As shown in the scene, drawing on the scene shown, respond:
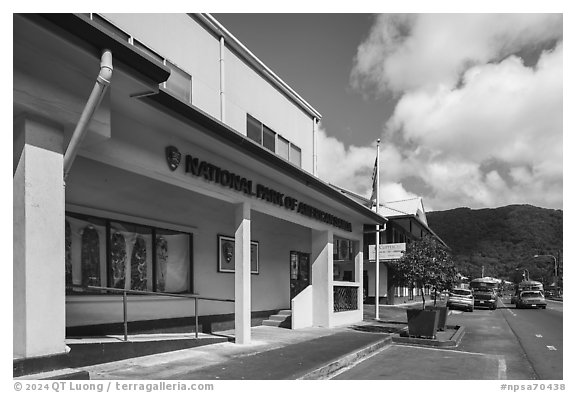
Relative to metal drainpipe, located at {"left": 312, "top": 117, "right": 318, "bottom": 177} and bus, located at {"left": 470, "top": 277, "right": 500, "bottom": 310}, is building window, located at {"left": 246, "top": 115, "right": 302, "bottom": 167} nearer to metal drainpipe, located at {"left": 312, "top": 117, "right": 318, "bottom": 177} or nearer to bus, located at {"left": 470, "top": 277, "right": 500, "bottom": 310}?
metal drainpipe, located at {"left": 312, "top": 117, "right": 318, "bottom": 177}

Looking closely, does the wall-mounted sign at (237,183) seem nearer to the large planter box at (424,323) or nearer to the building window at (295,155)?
the building window at (295,155)

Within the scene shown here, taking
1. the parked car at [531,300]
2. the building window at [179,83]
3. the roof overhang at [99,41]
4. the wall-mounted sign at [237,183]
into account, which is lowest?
the parked car at [531,300]

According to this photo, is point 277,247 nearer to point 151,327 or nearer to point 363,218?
point 363,218

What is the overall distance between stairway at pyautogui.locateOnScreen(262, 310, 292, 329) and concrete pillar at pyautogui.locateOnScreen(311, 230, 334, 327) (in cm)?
95

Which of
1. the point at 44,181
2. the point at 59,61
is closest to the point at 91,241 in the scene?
the point at 44,181

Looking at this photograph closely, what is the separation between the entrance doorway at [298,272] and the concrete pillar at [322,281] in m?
1.55

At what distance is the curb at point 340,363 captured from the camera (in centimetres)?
839

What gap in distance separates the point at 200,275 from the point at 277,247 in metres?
4.79

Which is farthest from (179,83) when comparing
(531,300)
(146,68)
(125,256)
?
(531,300)

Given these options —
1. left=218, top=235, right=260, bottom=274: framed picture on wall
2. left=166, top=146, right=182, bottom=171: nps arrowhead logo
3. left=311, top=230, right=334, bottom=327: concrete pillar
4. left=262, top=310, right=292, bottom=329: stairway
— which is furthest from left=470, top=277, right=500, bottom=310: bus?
left=166, top=146, right=182, bottom=171: nps arrowhead logo

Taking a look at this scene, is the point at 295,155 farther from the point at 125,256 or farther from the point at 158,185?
the point at 125,256

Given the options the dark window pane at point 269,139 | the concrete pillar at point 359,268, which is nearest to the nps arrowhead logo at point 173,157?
the dark window pane at point 269,139

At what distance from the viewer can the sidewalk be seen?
25.0ft

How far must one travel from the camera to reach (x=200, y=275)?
1250 cm
